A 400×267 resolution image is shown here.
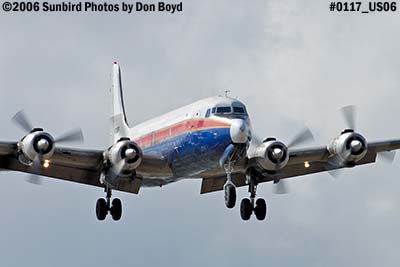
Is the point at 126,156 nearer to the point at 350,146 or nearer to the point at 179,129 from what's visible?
the point at 179,129

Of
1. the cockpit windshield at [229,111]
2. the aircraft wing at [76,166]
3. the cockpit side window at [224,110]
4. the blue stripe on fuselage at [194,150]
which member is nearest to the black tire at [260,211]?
the blue stripe on fuselage at [194,150]

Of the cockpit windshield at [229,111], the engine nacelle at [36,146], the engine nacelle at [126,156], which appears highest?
the cockpit windshield at [229,111]

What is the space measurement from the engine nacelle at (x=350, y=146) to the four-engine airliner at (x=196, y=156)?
1.6 inches

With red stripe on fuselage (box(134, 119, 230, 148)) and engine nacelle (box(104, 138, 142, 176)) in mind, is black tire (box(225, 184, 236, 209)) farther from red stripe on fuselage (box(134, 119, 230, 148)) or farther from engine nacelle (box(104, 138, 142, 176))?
engine nacelle (box(104, 138, 142, 176))

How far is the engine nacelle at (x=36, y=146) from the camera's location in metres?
51.1

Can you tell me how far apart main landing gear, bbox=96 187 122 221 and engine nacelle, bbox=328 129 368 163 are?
9.44 meters

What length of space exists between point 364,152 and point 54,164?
12.9 meters

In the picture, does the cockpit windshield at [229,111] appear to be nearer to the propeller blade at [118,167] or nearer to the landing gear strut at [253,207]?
the propeller blade at [118,167]

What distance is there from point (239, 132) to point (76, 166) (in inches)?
344

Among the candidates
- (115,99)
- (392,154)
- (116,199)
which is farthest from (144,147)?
(115,99)

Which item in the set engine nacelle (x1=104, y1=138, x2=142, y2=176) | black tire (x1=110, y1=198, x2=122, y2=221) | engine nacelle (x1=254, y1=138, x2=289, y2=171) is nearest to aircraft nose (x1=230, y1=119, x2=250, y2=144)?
engine nacelle (x1=254, y1=138, x2=289, y2=171)

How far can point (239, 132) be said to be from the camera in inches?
1959

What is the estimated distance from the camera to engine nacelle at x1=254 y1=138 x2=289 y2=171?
52.7 m

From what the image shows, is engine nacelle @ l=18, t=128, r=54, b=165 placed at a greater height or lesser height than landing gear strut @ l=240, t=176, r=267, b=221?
greater
